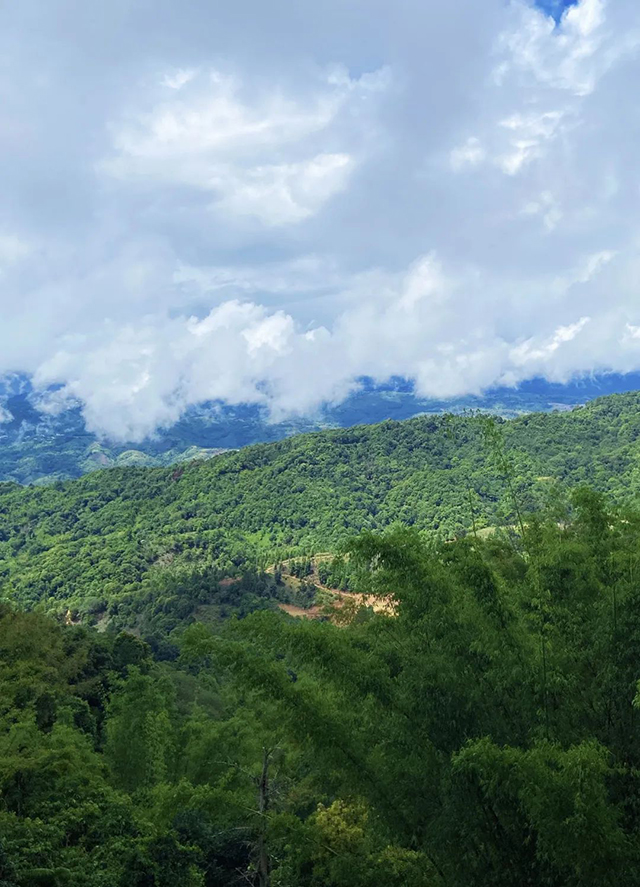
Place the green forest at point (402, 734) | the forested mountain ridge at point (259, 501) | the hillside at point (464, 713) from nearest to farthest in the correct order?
the hillside at point (464, 713)
the green forest at point (402, 734)
the forested mountain ridge at point (259, 501)

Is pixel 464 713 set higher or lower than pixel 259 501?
lower

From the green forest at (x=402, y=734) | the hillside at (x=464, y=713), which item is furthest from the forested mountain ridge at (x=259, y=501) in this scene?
A: the hillside at (x=464, y=713)

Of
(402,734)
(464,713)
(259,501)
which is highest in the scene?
(259,501)

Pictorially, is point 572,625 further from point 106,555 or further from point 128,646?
point 106,555

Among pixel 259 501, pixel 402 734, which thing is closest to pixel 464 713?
pixel 402 734

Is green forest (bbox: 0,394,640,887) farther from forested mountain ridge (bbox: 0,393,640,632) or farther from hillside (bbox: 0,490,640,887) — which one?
forested mountain ridge (bbox: 0,393,640,632)

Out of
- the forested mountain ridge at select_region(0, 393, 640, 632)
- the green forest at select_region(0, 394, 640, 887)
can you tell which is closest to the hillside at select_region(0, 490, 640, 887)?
the green forest at select_region(0, 394, 640, 887)

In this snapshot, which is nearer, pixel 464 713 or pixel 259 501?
pixel 464 713

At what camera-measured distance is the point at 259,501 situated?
4596 inches

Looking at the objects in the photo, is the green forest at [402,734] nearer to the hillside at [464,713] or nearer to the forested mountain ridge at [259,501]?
the hillside at [464,713]

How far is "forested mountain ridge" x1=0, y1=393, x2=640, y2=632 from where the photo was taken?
88.8 meters

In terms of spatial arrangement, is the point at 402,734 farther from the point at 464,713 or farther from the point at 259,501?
the point at 259,501

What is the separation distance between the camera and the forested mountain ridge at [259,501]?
8881cm

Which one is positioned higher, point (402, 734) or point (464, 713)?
point (464, 713)
